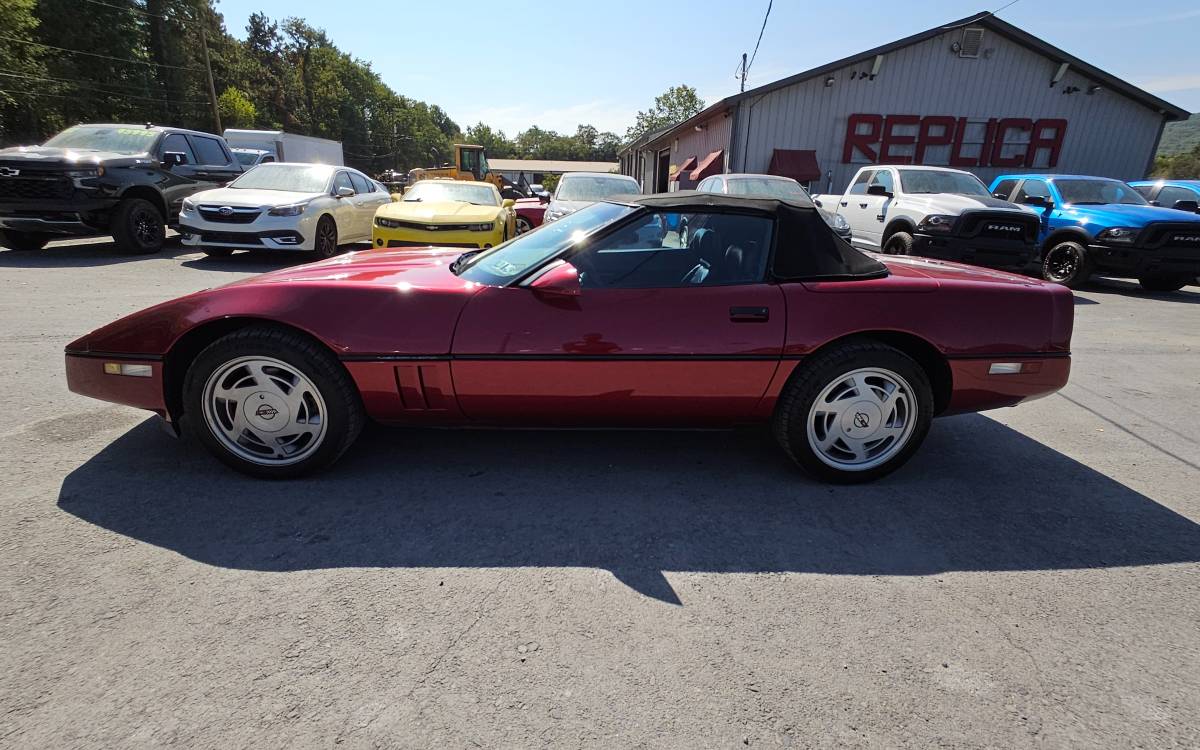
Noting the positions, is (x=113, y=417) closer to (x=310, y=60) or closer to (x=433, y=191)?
(x=433, y=191)

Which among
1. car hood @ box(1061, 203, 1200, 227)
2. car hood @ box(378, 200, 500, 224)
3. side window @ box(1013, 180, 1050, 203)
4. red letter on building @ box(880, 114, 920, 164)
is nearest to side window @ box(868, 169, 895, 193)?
side window @ box(1013, 180, 1050, 203)

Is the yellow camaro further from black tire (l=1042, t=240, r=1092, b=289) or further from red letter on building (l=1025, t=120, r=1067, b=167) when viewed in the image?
red letter on building (l=1025, t=120, r=1067, b=167)

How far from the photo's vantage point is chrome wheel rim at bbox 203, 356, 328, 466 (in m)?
2.65

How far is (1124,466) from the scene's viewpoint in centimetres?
321

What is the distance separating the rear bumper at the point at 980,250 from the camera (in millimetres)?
8609

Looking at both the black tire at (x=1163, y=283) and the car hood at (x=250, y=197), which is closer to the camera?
the car hood at (x=250, y=197)

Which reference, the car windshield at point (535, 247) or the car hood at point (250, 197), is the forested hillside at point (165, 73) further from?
the car windshield at point (535, 247)

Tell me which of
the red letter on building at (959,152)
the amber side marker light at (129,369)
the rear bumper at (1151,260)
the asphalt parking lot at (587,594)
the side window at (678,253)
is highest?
the red letter on building at (959,152)

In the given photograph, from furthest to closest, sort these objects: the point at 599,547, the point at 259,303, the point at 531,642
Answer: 1. the point at 259,303
2. the point at 599,547
3. the point at 531,642

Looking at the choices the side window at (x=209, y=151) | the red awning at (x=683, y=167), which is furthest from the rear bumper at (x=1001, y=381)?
the red awning at (x=683, y=167)

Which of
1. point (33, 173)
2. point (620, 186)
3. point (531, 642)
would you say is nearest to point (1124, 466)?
point (531, 642)

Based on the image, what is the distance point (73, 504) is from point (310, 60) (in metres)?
90.3

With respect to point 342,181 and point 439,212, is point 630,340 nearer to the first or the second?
point 439,212

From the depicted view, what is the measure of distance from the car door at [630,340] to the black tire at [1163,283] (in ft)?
35.8
